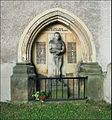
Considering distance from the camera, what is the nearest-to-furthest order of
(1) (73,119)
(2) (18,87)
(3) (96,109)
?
(1) (73,119)
(3) (96,109)
(2) (18,87)

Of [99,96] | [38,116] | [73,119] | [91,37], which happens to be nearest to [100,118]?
[73,119]

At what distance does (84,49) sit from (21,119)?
146 inches

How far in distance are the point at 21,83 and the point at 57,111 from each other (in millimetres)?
1807

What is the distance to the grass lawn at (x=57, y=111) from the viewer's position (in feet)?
31.1

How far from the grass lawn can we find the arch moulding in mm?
1430

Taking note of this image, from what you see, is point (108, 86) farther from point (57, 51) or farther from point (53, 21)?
point (53, 21)

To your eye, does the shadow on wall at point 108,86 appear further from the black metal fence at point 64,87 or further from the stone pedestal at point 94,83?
the black metal fence at point 64,87

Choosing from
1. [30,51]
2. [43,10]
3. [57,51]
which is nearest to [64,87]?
[57,51]

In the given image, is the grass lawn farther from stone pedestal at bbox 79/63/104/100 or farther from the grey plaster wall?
the grey plaster wall

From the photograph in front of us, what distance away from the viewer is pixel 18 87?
11.6 m

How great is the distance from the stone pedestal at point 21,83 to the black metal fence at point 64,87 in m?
0.41

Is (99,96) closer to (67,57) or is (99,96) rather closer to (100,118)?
(67,57)

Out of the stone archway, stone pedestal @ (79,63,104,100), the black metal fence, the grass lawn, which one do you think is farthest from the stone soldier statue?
the grass lawn

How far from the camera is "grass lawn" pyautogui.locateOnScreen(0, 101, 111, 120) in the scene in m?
9.48
